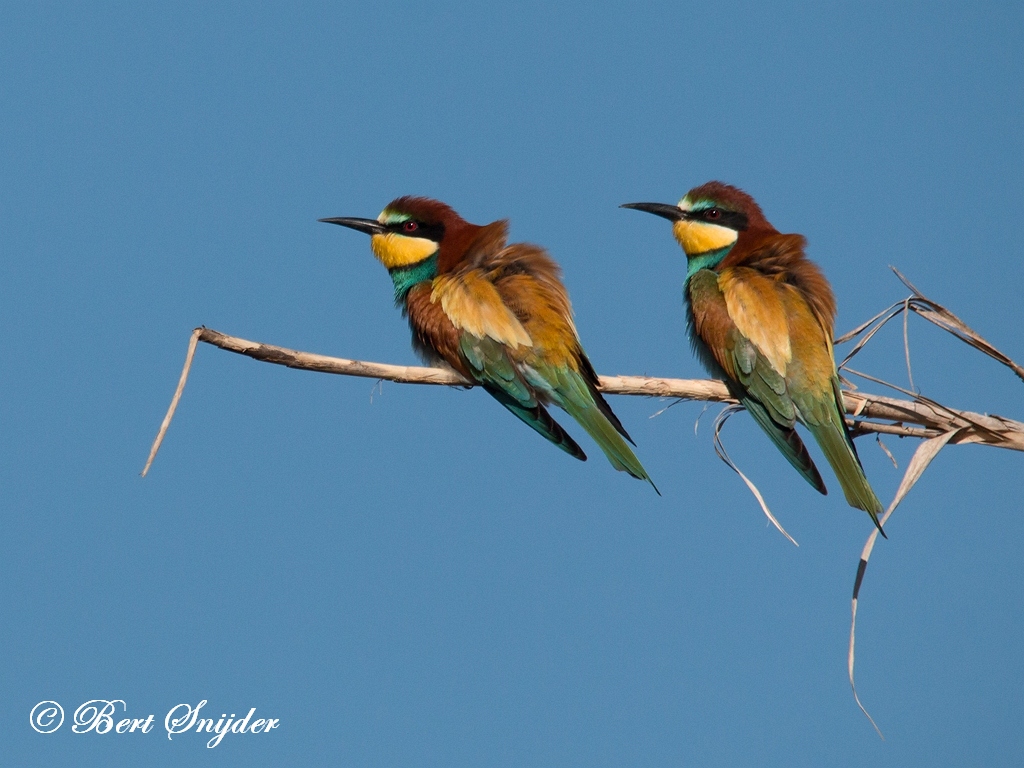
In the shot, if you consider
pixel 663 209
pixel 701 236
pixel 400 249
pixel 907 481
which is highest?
pixel 400 249

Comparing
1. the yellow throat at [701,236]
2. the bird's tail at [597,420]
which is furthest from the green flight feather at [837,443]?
the yellow throat at [701,236]

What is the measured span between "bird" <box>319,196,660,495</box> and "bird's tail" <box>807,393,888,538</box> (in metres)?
0.46

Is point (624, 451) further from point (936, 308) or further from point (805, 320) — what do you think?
point (936, 308)

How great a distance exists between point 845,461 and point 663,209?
1.31 meters

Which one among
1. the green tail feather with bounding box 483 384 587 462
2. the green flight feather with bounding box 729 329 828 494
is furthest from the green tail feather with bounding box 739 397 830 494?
the green tail feather with bounding box 483 384 587 462

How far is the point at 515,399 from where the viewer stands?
134 inches

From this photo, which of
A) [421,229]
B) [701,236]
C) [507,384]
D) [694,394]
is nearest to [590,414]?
[507,384]

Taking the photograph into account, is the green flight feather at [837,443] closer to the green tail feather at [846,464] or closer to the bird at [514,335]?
the green tail feather at [846,464]

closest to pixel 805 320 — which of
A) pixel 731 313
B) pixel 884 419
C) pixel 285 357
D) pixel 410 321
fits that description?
pixel 731 313

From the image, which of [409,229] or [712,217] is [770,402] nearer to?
[712,217]

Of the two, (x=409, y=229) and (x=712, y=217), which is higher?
(x=409, y=229)

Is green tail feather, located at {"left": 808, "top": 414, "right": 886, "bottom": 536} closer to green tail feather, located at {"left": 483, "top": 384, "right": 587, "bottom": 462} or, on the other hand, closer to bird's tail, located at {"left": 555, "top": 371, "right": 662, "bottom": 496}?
bird's tail, located at {"left": 555, "top": 371, "right": 662, "bottom": 496}

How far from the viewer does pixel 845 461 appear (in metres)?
3.04

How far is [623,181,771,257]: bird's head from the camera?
12.7 ft
